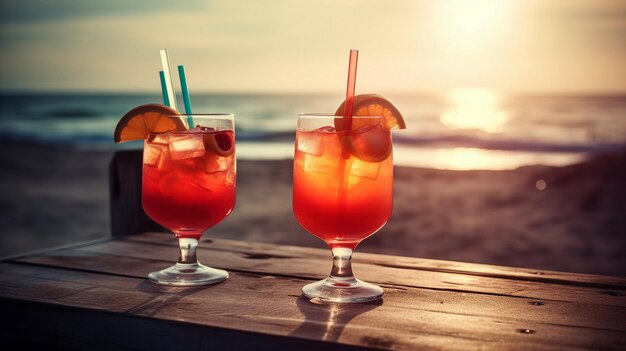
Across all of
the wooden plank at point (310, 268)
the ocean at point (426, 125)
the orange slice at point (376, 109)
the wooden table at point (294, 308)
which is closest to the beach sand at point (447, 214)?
the ocean at point (426, 125)

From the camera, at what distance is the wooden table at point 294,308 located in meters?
1.56

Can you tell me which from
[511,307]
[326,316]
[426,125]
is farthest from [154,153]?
[426,125]

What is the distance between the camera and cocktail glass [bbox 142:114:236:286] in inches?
83.8

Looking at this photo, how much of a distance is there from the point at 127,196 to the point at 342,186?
4.82 ft

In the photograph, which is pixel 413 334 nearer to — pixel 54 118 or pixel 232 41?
pixel 232 41

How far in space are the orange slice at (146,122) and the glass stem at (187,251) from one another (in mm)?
361

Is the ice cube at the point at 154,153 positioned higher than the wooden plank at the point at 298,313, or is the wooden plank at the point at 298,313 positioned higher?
the ice cube at the point at 154,153

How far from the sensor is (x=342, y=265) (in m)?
2.00

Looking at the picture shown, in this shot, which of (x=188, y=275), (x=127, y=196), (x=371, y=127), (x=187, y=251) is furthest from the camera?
(x=127, y=196)

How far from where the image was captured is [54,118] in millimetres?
31844

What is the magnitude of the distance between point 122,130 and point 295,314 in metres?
0.82

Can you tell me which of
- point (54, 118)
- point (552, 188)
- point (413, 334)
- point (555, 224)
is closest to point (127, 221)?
point (413, 334)

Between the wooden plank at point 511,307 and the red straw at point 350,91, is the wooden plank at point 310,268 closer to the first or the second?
the wooden plank at point 511,307

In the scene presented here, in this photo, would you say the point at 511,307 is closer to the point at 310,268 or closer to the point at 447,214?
the point at 310,268
